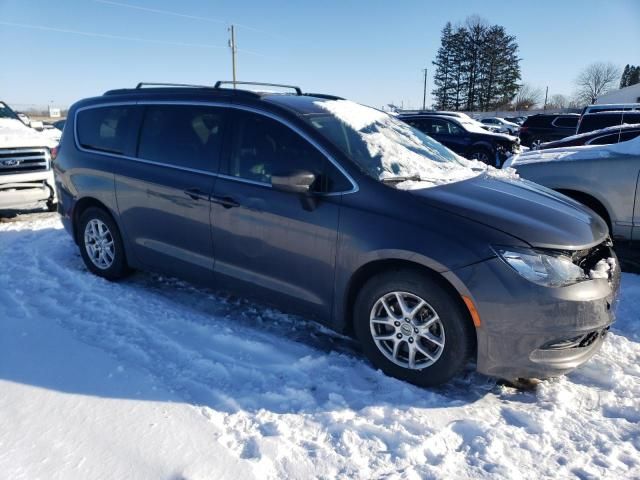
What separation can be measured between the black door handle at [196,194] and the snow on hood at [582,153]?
388 centimetres

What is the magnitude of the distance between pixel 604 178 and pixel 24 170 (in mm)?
7727

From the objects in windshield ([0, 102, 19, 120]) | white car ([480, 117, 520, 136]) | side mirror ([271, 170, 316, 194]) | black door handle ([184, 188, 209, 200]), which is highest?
white car ([480, 117, 520, 136])

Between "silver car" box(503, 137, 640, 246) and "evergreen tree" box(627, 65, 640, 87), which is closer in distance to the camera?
"silver car" box(503, 137, 640, 246)

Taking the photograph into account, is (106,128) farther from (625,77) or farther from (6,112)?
(625,77)

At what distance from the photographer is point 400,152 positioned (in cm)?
348

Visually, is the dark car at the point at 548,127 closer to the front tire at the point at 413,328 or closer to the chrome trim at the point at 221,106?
the chrome trim at the point at 221,106

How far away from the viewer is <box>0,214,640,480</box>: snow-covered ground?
7.39ft

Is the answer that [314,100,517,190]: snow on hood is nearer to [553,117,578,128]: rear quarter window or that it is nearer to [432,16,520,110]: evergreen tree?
[553,117,578,128]: rear quarter window

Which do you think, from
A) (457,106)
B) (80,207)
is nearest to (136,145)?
(80,207)

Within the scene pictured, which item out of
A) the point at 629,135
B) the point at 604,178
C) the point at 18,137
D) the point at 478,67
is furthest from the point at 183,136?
the point at 478,67

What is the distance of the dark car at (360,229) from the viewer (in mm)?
2627

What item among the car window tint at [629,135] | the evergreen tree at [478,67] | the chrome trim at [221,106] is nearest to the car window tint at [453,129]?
the car window tint at [629,135]

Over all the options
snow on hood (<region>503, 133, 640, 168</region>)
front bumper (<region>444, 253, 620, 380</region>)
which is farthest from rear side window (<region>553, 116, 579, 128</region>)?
front bumper (<region>444, 253, 620, 380</region>)

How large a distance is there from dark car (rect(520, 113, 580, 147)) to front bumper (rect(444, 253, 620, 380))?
16.8 metres
